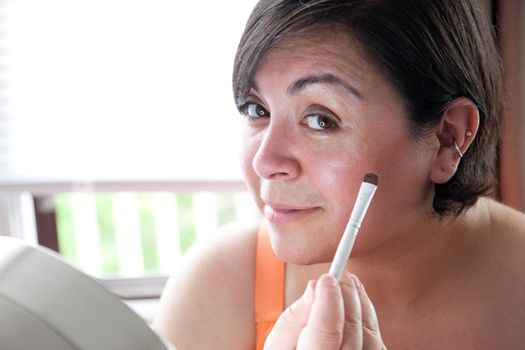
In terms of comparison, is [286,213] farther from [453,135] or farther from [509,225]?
[509,225]

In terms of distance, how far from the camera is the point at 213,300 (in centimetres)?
103

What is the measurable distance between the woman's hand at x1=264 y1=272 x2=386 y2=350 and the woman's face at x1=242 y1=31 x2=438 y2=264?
0.20 m

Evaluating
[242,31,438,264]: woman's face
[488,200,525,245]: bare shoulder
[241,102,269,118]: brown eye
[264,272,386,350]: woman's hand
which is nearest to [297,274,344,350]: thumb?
[264,272,386,350]: woman's hand

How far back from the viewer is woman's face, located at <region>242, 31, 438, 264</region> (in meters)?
0.83

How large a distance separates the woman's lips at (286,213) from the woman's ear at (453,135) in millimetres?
197

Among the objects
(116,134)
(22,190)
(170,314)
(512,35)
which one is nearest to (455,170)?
(170,314)

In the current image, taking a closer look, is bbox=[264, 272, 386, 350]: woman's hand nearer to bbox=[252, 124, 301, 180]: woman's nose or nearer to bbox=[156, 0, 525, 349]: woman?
bbox=[156, 0, 525, 349]: woman

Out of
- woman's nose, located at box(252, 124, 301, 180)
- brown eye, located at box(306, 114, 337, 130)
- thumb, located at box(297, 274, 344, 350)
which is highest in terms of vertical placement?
brown eye, located at box(306, 114, 337, 130)

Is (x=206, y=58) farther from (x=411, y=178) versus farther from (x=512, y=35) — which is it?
(x=411, y=178)

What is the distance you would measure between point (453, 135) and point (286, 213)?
0.84ft

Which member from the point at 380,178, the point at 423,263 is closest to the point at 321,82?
the point at 380,178

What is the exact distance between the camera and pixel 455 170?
951 mm

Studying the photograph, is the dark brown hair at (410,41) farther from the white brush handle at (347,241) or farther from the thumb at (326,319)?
the thumb at (326,319)

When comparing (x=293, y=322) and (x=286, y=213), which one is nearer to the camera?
(x=293, y=322)
